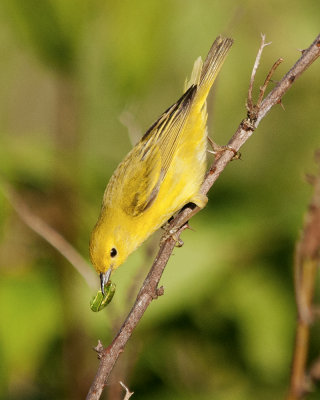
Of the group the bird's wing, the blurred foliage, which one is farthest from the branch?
the bird's wing

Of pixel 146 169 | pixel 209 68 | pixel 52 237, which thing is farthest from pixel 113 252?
pixel 209 68

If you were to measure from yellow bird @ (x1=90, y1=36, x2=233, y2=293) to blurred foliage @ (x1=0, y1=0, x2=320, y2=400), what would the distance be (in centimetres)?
44

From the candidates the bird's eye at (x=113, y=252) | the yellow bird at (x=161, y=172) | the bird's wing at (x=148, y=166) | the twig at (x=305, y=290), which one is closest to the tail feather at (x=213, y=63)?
the yellow bird at (x=161, y=172)

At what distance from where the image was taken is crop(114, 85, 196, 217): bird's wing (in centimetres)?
511

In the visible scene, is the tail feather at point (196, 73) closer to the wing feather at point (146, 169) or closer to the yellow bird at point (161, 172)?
the yellow bird at point (161, 172)

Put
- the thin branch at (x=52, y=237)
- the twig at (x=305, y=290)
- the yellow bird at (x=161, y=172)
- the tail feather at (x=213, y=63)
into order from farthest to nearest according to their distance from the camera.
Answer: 1. the yellow bird at (x=161, y=172)
2. the tail feather at (x=213, y=63)
3. the thin branch at (x=52, y=237)
4. the twig at (x=305, y=290)

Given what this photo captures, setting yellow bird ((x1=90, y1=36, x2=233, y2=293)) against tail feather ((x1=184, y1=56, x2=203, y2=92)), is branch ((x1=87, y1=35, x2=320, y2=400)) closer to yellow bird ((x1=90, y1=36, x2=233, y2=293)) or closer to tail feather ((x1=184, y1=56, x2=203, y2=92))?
yellow bird ((x1=90, y1=36, x2=233, y2=293))

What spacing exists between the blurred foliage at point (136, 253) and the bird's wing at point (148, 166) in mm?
606

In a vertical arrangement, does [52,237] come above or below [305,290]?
above

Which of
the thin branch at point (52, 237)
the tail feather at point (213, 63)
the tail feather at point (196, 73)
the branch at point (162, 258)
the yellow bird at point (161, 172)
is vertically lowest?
the branch at point (162, 258)

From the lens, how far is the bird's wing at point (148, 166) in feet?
16.8

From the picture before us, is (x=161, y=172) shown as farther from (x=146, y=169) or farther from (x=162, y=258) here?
(x=162, y=258)

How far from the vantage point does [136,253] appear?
465cm

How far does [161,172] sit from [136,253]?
0.79 metres
